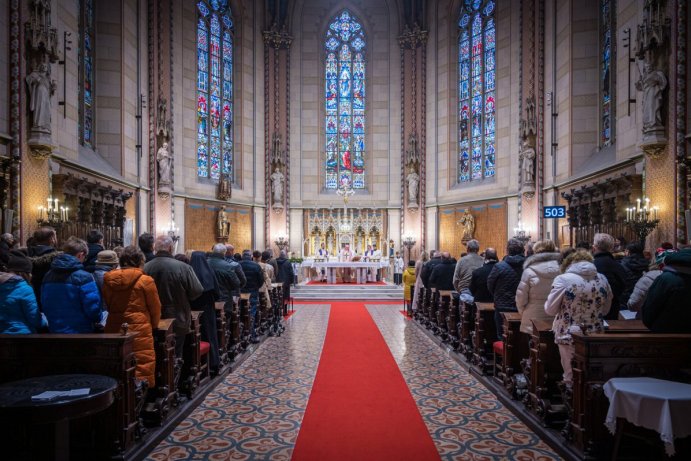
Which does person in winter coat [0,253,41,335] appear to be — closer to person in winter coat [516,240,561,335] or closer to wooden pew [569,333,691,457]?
wooden pew [569,333,691,457]

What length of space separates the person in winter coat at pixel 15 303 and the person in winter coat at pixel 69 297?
0.15 meters

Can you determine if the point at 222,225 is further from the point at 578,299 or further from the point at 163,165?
the point at 578,299

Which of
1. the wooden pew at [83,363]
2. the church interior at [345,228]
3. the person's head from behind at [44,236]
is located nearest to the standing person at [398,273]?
the church interior at [345,228]

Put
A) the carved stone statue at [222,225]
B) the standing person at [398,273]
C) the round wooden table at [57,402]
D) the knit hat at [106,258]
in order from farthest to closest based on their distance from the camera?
1. the carved stone statue at [222,225]
2. the standing person at [398,273]
3. the knit hat at [106,258]
4. the round wooden table at [57,402]

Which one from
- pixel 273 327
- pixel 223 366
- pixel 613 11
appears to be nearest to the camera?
pixel 223 366

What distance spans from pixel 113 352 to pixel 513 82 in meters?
19.6

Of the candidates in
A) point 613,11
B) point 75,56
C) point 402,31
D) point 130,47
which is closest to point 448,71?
point 402,31

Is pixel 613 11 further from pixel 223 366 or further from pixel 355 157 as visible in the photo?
pixel 223 366

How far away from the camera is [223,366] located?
7.47 meters

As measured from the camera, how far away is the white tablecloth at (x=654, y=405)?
3273 millimetres

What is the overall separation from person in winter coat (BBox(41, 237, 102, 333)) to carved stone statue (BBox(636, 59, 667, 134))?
10.4 metres

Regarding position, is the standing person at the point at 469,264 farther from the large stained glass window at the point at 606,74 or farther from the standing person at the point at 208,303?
the large stained glass window at the point at 606,74

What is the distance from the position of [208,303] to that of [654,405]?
4.97 m

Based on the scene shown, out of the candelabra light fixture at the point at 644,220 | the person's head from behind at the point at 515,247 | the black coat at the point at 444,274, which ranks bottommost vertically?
the black coat at the point at 444,274
